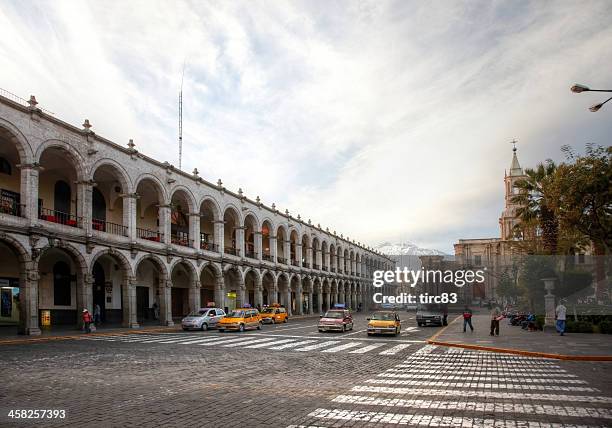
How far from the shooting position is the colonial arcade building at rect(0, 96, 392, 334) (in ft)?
84.0

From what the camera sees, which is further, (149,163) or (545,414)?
(149,163)

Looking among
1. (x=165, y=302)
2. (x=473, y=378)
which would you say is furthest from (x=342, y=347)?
(x=165, y=302)

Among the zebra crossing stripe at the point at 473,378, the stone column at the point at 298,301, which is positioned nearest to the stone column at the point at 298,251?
the stone column at the point at 298,301

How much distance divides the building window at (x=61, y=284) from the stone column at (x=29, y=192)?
7821 mm

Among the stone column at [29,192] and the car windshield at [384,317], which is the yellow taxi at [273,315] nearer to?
the car windshield at [384,317]

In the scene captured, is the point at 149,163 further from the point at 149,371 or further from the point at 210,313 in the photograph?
the point at 149,371

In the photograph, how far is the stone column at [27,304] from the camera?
2484 centimetres

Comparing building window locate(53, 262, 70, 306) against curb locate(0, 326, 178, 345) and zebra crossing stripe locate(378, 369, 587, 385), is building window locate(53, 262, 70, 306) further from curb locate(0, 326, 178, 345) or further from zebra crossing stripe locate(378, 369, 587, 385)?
zebra crossing stripe locate(378, 369, 587, 385)

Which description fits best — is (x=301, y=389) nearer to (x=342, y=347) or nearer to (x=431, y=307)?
(x=342, y=347)

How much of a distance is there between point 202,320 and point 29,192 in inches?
493

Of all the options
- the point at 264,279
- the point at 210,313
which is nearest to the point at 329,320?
the point at 210,313

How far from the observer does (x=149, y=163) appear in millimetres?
35750

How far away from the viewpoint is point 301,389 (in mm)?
10422

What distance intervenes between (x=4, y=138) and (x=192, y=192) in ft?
51.5
